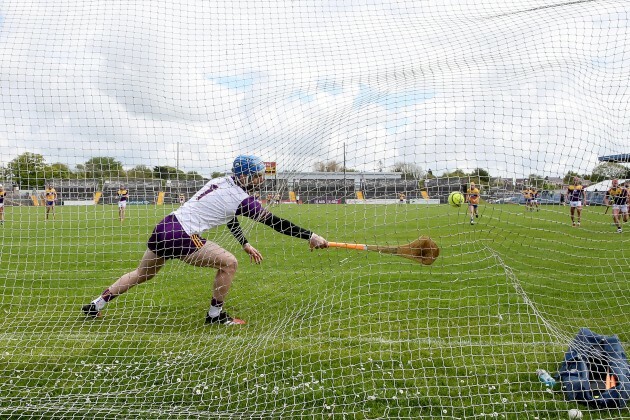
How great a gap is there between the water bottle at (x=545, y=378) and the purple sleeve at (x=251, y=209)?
8.11 feet

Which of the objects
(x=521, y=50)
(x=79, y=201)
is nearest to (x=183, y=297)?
(x=79, y=201)

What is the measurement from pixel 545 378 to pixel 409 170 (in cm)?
185

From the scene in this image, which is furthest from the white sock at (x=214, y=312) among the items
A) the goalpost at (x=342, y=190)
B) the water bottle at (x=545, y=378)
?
the water bottle at (x=545, y=378)

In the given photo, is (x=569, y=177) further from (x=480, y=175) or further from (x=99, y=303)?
(x=99, y=303)

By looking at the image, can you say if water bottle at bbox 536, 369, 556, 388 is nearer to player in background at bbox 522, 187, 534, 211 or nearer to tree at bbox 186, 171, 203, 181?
player in background at bbox 522, 187, 534, 211

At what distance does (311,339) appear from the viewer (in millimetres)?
3947

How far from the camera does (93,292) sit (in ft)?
18.7

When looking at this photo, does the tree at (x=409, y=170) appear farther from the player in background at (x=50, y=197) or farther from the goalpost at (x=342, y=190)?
the player in background at (x=50, y=197)

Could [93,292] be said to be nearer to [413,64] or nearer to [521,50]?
[413,64]

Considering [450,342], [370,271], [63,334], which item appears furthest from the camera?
[370,271]

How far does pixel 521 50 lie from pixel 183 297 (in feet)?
14.3

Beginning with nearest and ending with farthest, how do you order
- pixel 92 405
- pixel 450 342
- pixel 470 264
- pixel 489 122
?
pixel 92 405 < pixel 489 122 < pixel 450 342 < pixel 470 264

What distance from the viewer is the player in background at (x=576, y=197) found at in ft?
12.5

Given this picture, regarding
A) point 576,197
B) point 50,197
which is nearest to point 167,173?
point 50,197
